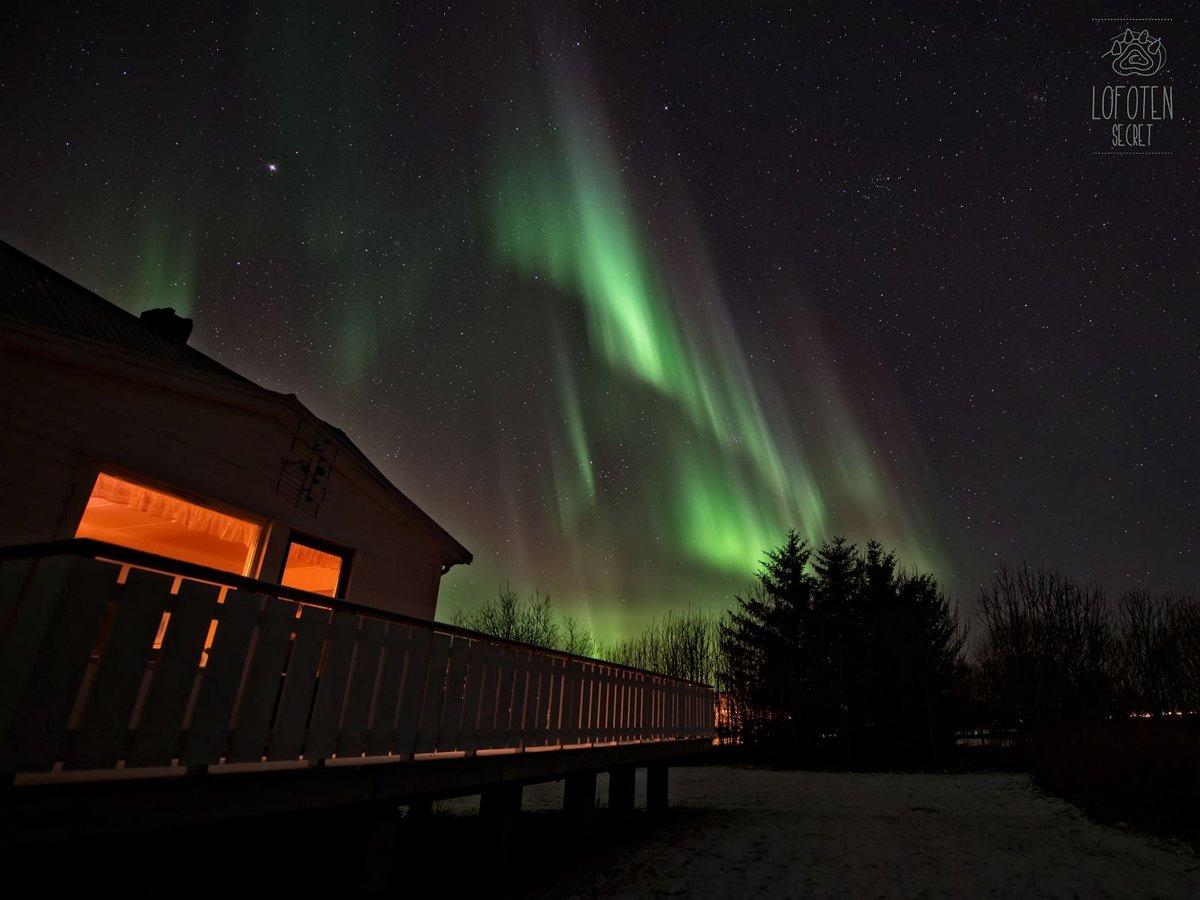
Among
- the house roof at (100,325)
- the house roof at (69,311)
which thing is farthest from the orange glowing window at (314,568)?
the house roof at (69,311)

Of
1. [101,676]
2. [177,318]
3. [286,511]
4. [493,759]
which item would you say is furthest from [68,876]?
[177,318]

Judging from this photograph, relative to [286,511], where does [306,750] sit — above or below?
below

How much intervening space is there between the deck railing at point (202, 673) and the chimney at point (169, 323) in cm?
878

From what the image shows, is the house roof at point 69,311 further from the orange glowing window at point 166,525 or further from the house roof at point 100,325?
the orange glowing window at point 166,525

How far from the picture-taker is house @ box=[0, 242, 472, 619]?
6586 mm

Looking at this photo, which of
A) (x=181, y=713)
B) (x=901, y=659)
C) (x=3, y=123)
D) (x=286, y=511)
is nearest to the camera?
(x=181, y=713)

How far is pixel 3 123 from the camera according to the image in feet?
37.3

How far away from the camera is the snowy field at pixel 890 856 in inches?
266

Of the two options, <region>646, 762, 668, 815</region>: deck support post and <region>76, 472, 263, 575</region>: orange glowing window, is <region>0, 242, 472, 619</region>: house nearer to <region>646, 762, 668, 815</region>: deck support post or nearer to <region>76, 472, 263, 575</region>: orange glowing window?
<region>76, 472, 263, 575</region>: orange glowing window

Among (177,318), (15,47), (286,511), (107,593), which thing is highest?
(15,47)

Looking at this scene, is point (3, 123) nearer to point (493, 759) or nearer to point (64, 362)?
point (64, 362)

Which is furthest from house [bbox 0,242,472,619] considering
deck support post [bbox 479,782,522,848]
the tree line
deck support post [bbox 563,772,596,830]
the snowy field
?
the tree line

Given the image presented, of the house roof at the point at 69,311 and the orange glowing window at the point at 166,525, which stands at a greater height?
the house roof at the point at 69,311

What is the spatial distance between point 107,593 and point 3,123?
42.7 feet
